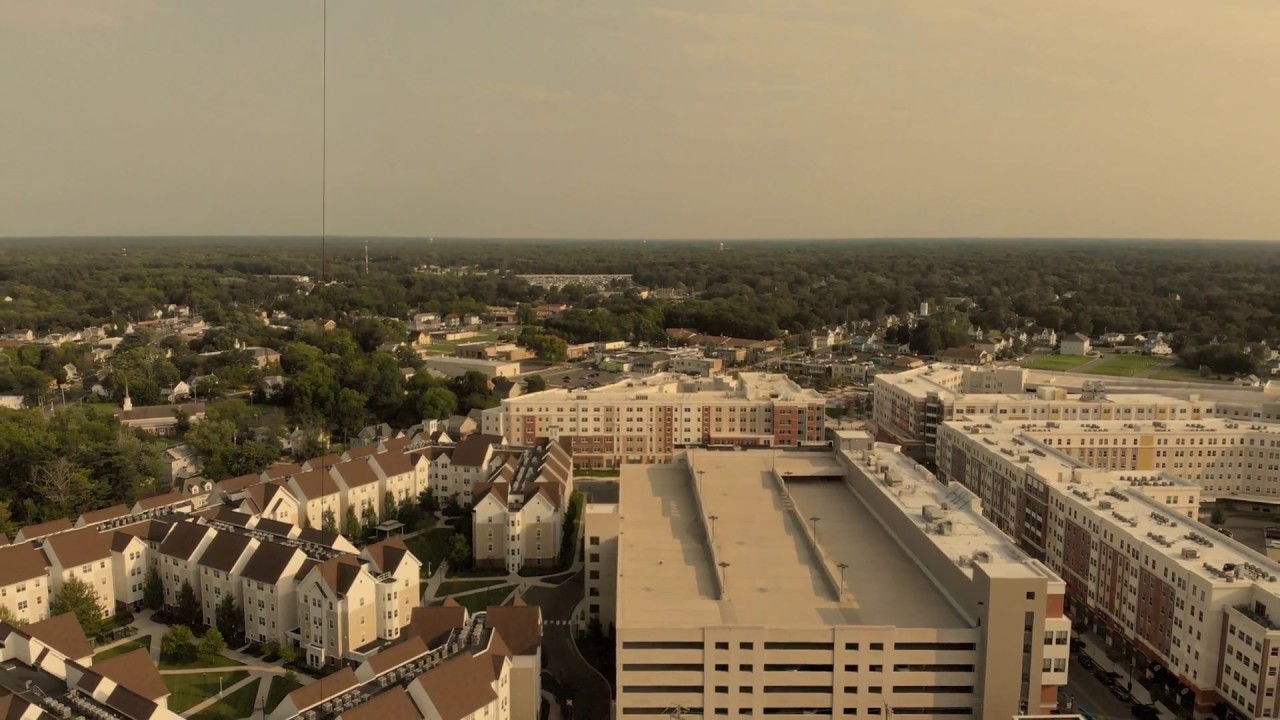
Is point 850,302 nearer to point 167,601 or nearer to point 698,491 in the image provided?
point 698,491

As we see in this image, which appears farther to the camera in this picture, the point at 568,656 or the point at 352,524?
the point at 352,524

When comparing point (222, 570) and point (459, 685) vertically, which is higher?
point (459, 685)

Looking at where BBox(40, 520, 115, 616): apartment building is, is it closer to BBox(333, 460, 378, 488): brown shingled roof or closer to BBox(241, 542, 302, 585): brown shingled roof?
BBox(241, 542, 302, 585): brown shingled roof

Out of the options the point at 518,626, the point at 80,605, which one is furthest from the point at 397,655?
the point at 80,605

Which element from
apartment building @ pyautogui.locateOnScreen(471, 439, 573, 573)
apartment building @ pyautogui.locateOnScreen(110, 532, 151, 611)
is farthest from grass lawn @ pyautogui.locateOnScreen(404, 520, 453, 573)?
apartment building @ pyautogui.locateOnScreen(110, 532, 151, 611)

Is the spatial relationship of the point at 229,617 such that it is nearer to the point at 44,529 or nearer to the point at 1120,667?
the point at 44,529

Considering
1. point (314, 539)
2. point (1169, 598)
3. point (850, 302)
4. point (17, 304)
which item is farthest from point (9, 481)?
point (850, 302)

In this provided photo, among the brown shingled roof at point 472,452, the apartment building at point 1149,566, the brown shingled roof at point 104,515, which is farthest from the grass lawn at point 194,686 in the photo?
the apartment building at point 1149,566

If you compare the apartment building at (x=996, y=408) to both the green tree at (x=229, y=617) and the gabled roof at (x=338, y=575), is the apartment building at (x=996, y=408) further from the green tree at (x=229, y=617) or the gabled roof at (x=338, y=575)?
the green tree at (x=229, y=617)
